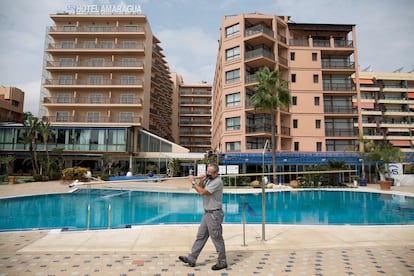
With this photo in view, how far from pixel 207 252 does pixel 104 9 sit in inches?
1840

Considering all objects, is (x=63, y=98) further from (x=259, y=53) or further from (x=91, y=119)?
(x=259, y=53)

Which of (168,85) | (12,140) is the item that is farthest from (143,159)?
(168,85)

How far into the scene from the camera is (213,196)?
16.3 ft

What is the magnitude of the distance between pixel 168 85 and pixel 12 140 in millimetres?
34114

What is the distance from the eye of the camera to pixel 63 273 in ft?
14.7

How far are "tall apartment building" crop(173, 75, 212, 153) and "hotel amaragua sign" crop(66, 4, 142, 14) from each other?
2948cm

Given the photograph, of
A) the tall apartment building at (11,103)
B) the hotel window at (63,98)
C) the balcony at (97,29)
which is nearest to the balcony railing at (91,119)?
the hotel window at (63,98)

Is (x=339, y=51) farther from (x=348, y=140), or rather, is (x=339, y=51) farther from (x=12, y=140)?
(x=12, y=140)

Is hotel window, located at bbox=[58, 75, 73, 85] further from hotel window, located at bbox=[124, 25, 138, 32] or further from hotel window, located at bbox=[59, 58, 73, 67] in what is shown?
hotel window, located at bbox=[124, 25, 138, 32]

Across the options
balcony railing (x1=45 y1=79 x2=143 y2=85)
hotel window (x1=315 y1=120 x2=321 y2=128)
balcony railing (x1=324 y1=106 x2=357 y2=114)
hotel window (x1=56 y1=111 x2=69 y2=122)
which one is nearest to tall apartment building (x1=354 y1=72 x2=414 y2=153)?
balcony railing (x1=324 y1=106 x2=357 y2=114)

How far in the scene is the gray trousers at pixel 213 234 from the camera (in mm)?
4805

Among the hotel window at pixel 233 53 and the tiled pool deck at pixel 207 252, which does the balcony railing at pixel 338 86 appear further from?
the tiled pool deck at pixel 207 252

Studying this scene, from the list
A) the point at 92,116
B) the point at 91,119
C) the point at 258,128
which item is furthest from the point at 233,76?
the point at 91,119

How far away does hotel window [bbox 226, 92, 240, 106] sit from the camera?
108 ft
